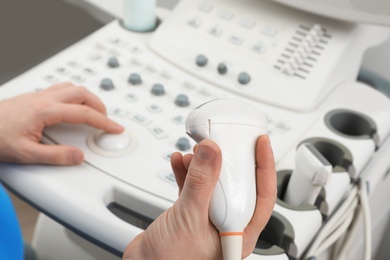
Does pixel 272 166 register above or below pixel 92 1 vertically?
above

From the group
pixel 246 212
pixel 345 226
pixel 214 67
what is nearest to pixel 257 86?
pixel 214 67

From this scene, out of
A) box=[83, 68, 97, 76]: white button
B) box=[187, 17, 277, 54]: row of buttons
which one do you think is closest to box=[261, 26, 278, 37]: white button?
box=[187, 17, 277, 54]: row of buttons

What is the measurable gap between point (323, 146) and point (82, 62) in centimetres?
31

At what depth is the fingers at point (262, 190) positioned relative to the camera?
0.39m

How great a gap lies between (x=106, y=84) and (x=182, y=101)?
9 cm

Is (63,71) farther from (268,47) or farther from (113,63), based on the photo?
(268,47)

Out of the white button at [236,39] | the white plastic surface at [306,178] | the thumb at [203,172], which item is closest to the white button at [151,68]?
the white button at [236,39]

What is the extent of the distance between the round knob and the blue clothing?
203mm

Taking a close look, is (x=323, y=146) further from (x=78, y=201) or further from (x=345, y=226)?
(x=78, y=201)

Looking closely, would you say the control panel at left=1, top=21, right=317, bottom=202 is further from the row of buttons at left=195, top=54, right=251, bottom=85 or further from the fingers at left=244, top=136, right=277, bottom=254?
the fingers at left=244, top=136, right=277, bottom=254

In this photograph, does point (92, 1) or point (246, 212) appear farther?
point (92, 1)

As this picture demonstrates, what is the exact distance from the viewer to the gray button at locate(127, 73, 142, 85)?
671mm

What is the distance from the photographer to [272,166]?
40 centimetres

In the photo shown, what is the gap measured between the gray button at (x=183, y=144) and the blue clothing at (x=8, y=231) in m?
0.18
